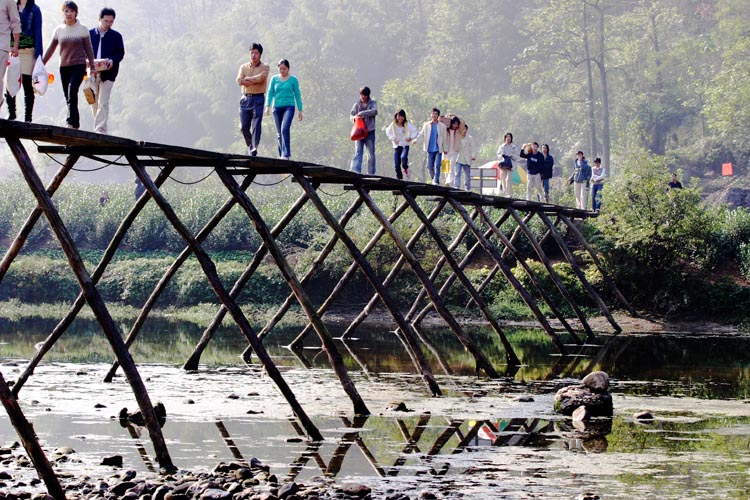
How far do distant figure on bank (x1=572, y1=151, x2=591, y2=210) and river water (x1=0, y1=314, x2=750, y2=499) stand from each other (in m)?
13.2

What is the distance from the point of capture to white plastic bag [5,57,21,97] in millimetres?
15734

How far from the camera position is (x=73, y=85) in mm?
17016

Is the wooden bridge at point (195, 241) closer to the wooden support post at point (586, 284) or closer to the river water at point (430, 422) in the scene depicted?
the river water at point (430, 422)

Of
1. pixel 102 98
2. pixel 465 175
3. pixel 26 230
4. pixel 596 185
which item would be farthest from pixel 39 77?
pixel 596 185

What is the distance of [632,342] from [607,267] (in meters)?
6.02

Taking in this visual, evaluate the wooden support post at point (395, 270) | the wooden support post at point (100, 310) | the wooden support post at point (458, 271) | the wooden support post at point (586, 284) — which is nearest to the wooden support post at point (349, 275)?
the wooden support post at point (395, 270)

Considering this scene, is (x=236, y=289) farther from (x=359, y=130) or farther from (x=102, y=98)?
(x=102, y=98)

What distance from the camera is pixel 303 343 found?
2941 centimetres

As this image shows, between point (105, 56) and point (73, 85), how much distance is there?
4.77 ft

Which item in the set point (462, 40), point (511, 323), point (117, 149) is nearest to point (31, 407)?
point (117, 149)

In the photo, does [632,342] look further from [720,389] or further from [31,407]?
[31,407]

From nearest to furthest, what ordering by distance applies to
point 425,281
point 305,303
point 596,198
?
point 305,303 < point 425,281 < point 596,198

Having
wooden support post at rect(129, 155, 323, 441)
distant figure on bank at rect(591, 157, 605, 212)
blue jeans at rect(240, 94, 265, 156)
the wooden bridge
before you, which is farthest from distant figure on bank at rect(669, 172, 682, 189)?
wooden support post at rect(129, 155, 323, 441)

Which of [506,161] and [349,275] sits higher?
[506,161]
